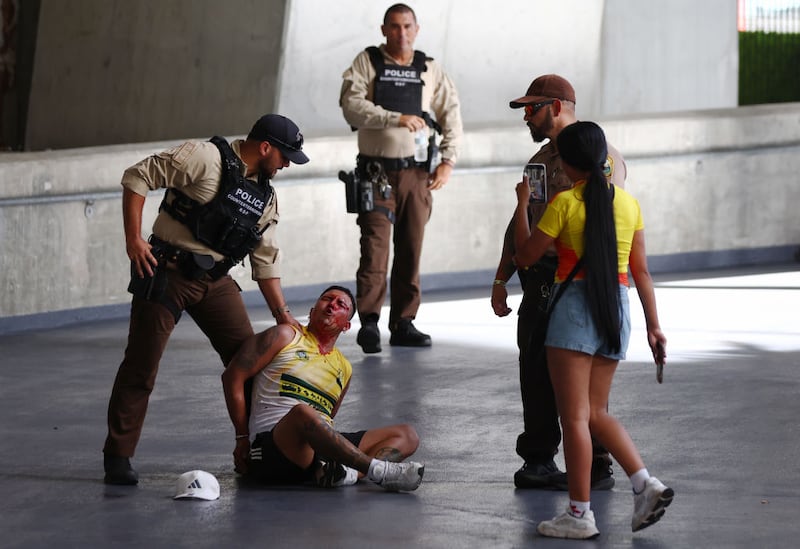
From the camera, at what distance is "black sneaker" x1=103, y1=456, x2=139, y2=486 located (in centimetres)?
593

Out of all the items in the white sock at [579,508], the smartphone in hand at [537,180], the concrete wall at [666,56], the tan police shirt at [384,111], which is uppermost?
the concrete wall at [666,56]

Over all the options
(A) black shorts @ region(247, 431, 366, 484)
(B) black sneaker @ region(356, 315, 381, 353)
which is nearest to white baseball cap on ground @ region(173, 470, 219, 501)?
(A) black shorts @ region(247, 431, 366, 484)

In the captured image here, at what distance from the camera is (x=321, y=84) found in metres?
12.6

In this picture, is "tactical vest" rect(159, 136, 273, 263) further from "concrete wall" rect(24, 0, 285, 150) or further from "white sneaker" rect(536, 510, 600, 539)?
"concrete wall" rect(24, 0, 285, 150)

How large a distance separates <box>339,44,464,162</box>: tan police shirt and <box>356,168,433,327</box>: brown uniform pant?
0.18 meters

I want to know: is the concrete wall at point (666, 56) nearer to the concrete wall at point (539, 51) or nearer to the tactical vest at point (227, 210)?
the concrete wall at point (539, 51)

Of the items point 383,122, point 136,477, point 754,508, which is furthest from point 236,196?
point 383,122

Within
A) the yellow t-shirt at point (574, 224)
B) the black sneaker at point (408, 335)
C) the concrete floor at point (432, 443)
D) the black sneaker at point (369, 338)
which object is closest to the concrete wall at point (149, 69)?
the concrete floor at point (432, 443)

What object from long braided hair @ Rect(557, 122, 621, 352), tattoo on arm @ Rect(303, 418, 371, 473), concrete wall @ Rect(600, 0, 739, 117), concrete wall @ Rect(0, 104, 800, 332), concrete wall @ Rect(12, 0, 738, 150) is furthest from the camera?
concrete wall @ Rect(600, 0, 739, 117)

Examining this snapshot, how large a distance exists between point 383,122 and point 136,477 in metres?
3.63

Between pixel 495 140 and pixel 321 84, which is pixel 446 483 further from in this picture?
pixel 321 84

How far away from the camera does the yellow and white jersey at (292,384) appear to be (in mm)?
5836

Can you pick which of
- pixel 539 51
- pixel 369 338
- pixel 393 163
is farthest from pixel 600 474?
pixel 539 51

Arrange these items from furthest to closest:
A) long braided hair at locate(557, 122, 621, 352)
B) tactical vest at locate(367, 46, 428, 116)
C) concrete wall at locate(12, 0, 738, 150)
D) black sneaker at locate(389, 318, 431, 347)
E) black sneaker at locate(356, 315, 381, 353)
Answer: concrete wall at locate(12, 0, 738, 150), black sneaker at locate(389, 318, 431, 347), tactical vest at locate(367, 46, 428, 116), black sneaker at locate(356, 315, 381, 353), long braided hair at locate(557, 122, 621, 352)
